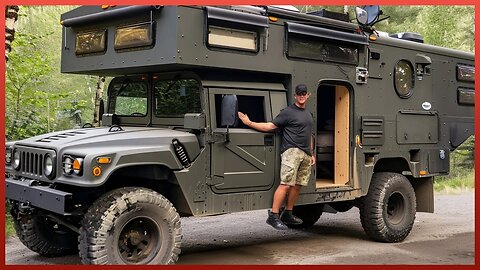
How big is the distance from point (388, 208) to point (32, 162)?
5286 millimetres

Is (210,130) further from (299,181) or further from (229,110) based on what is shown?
(299,181)

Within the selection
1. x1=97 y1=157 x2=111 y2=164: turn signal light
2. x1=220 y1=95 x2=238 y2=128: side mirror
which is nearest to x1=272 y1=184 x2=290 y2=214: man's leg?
x1=220 y1=95 x2=238 y2=128: side mirror

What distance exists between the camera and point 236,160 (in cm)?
680

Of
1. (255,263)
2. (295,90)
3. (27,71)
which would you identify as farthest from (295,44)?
(27,71)

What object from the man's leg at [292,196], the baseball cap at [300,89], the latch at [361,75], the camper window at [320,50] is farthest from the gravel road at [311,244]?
the camper window at [320,50]

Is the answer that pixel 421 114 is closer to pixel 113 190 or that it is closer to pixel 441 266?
pixel 441 266

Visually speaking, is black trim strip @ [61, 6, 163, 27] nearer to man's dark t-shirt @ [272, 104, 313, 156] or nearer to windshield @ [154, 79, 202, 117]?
windshield @ [154, 79, 202, 117]

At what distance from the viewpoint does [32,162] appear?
6.40m

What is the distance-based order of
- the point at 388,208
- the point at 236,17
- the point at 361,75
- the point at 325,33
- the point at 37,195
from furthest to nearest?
1. the point at 388,208
2. the point at 361,75
3. the point at 325,33
4. the point at 236,17
5. the point at 37,195

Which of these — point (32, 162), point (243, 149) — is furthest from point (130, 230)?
point (243, 149)

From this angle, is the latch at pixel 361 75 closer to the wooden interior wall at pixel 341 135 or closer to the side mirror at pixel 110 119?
the wooden interior wall at pixel 341 135

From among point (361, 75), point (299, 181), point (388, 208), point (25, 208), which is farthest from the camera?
point (388, 208)

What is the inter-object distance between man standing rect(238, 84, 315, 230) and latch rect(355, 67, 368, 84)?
1265 millimetres

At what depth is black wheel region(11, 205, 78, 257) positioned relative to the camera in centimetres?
700
